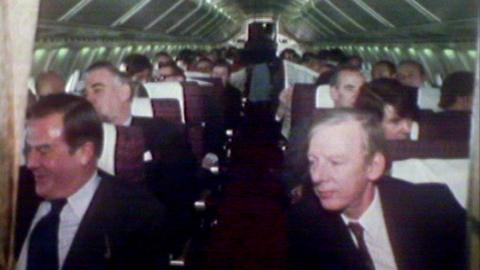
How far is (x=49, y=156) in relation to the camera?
1.59 meters

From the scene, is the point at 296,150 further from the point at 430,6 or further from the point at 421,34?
the point at 421,34

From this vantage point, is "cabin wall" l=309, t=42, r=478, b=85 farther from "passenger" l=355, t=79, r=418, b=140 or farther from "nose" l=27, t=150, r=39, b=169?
"nose" l=27, t=150, r=39, b=169

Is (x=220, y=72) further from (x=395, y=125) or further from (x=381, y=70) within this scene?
(x=395, y=125)

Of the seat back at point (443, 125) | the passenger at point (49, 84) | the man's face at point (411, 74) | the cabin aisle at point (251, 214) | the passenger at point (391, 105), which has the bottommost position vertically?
the cabin aisle at point (251, 214)

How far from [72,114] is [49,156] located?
97mm

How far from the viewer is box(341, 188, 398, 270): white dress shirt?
4.97ft

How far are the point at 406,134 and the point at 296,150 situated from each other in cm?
68

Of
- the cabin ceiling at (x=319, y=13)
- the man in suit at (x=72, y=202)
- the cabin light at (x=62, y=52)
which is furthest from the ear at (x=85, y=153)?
the cabin light at (x=62, y=52)

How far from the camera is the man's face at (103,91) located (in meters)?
2.40

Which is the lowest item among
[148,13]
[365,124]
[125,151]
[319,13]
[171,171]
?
[171,171]

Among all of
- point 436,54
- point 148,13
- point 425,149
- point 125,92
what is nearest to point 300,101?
point 125,92

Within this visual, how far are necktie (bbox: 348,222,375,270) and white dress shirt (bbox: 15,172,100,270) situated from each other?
53 cm

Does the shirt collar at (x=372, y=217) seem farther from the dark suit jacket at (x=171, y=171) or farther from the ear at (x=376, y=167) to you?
the dark suit jacket at (x=171, y=171)

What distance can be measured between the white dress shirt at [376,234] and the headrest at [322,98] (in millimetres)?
1396
